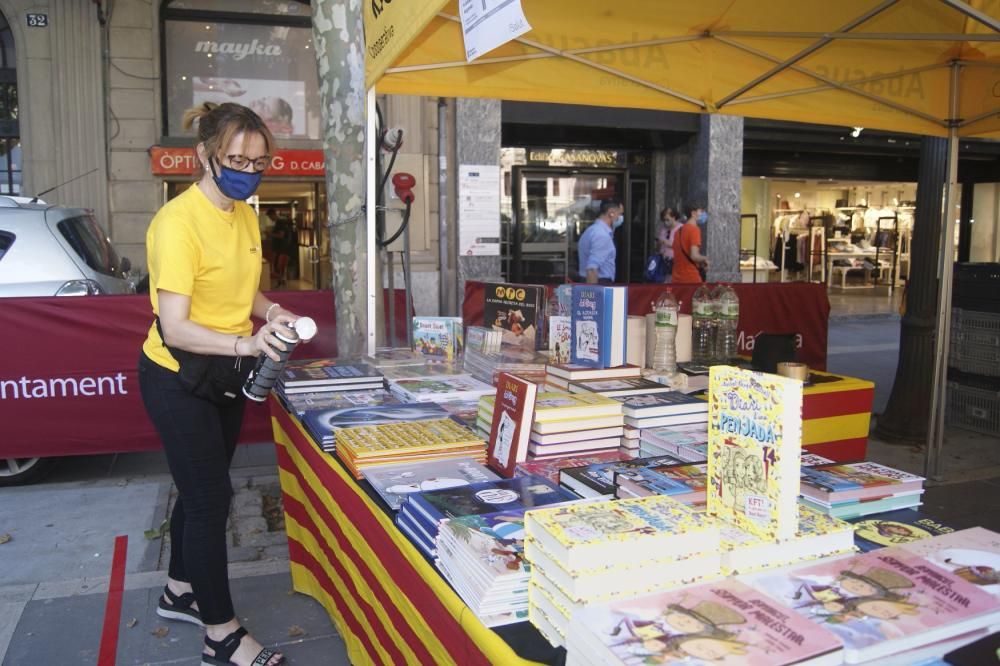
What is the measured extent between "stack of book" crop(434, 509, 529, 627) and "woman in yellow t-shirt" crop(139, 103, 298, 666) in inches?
42.3

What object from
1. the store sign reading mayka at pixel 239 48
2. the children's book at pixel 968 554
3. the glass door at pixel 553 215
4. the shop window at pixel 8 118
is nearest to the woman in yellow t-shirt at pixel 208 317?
the children's book at pixel 968 554

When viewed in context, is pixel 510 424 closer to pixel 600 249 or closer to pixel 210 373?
pixel 210 373

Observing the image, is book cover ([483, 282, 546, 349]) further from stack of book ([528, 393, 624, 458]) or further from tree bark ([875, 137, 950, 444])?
tree bark ([875, 137, 950, 444])

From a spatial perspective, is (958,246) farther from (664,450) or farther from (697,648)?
(697,648)

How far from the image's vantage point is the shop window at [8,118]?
1020 centimetres

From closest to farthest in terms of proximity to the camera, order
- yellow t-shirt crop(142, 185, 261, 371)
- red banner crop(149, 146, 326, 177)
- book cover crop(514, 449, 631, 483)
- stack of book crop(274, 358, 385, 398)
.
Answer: book cover crop(514, 449, 631, 483)
yellow t-shirt crop(142, 185, 261, 371)
stack of book crop(274, 358, 385, 398)
red banner crop(149, 146, 326, 177)

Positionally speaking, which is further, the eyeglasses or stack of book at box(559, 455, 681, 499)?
the eyeglasses

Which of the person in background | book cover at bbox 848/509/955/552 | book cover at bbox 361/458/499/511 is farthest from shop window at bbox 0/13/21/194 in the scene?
book cover at bbox 848/509/955/552

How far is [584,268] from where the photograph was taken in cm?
1000

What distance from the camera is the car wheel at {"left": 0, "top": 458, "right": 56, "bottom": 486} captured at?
5.53 m

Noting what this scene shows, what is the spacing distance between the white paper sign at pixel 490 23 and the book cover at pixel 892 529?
74.6 inches

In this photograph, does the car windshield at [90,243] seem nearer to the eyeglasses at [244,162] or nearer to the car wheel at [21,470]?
the car wheel at [21,470]

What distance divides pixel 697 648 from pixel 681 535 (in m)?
0.25

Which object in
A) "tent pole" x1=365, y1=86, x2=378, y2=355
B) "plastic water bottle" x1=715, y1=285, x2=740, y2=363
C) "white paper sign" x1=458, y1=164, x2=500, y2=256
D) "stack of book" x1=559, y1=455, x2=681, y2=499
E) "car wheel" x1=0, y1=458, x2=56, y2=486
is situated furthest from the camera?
"white paper sign" x1=458, y1=164, x2=500, y2=256
